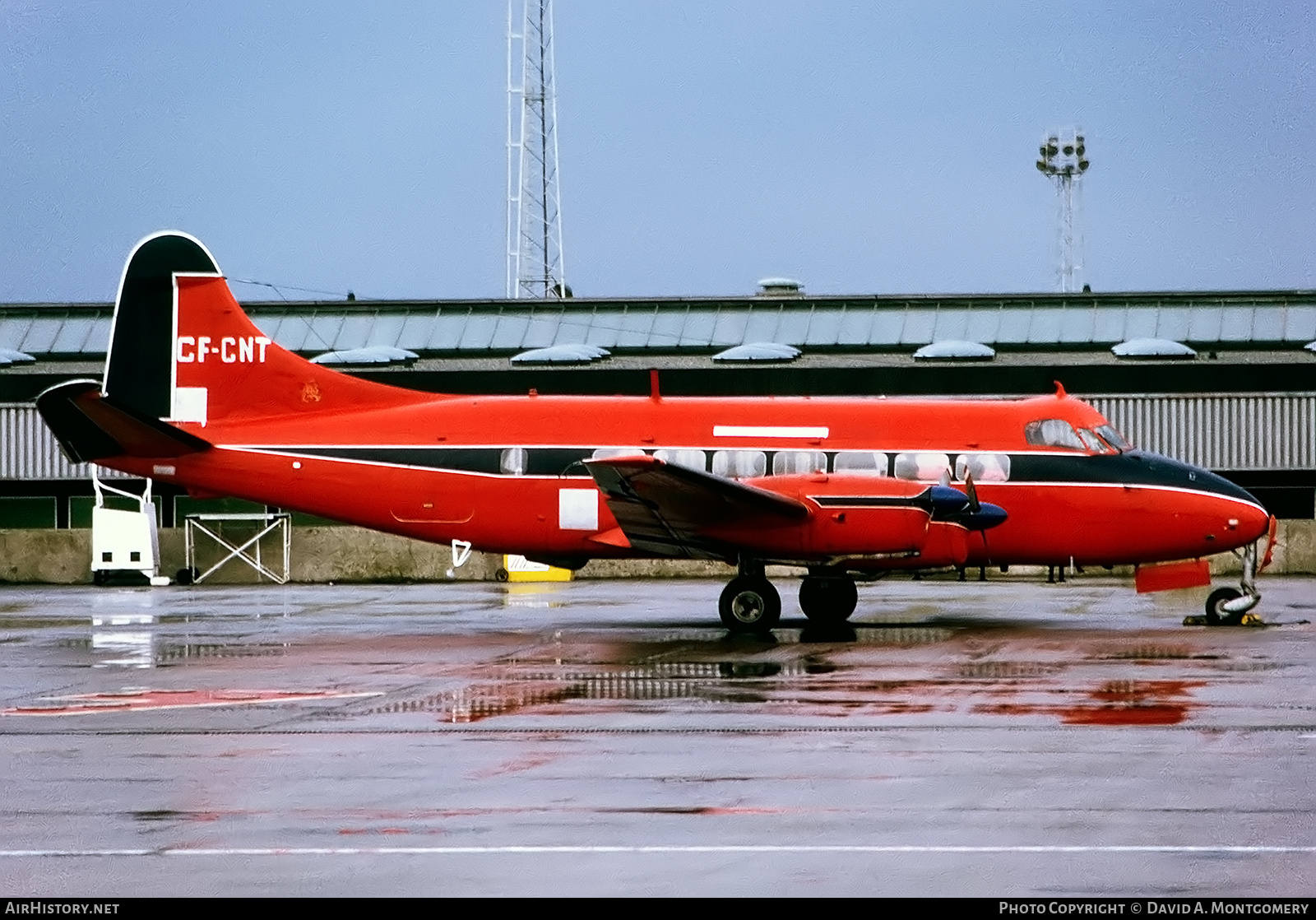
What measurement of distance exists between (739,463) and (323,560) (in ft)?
56.0

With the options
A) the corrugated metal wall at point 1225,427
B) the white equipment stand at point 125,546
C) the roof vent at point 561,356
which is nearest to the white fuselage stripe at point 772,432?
the white equipment stand at point 125,546

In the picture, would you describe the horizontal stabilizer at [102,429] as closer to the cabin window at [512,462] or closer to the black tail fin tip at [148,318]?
the black tail fin tip at [148,318]

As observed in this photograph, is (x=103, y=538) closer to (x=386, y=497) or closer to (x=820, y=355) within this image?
(x=386, y=497)

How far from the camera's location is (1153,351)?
151 ft

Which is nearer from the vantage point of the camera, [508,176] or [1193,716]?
[1193,716]

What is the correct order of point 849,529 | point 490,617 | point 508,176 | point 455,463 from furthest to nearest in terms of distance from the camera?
point 508,176
point 490,617
point 455,463
point 849,529

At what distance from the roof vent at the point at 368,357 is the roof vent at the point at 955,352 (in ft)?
50.7

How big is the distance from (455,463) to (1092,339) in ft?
97.5

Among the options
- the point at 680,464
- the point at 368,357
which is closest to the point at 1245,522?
the point at 680,464

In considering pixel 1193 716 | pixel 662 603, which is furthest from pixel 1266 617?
pixel 1193 716

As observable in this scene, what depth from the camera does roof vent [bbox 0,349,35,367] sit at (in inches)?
1869

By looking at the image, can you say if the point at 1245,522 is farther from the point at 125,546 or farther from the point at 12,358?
the point at 12,358

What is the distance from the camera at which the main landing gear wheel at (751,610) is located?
856 inches

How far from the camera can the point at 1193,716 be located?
1345 cm
